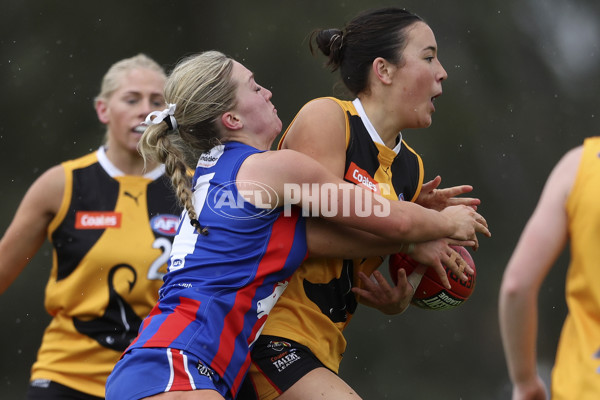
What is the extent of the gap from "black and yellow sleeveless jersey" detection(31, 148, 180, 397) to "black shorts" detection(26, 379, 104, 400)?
24 millimetres

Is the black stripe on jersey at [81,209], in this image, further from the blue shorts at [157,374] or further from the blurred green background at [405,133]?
the blurred green background at [405,133]

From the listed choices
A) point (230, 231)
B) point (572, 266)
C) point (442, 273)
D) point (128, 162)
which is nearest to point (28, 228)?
point (128, 162)

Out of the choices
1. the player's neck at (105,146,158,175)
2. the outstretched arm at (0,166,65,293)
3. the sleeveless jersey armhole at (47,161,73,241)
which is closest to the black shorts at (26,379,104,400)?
the outstretched arm at (0,166,65,293)

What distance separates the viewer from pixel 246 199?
3.26 metres

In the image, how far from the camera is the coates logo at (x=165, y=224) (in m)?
4.80

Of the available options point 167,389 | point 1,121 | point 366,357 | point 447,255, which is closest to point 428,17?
point 366,357

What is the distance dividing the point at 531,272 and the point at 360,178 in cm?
122

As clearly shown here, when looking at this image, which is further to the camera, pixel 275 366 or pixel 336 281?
pixel 336 281

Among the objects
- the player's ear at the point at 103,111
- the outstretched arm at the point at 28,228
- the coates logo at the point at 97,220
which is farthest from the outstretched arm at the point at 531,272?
the player's ear at the point at 103,111

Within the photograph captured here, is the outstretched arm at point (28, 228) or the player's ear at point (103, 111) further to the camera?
the player's ear at point (103, 111)

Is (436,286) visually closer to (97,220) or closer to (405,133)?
(97,220)

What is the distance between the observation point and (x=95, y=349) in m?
4.61

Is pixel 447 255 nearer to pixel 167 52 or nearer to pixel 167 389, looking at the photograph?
pixel 167 389

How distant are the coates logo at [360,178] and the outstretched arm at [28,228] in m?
1.77
